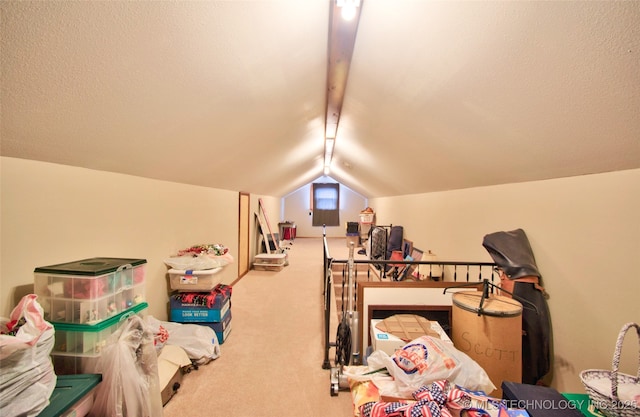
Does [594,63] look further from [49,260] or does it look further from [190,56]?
[49,260]

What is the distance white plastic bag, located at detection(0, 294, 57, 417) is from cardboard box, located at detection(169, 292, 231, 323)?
5.09ft

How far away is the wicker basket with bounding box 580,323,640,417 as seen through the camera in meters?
0.98

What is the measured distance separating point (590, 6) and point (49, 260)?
2.62m

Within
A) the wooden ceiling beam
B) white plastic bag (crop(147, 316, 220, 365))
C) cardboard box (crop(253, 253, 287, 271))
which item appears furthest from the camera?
cardboard box (crop(253, 253, 287, 271))

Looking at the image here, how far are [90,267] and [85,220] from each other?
45cm

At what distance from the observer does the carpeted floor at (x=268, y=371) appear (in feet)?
5.97

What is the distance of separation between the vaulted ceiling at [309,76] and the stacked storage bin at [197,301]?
107cm

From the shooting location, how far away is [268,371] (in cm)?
224

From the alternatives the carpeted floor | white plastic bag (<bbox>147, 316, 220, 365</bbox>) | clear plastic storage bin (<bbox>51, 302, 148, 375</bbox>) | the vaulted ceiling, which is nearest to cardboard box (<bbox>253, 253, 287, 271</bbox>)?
the carpeted floor

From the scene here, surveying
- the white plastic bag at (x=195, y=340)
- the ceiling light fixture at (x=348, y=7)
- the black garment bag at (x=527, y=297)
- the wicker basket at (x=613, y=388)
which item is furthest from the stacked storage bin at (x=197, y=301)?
the wicker basket at (x=613, y=388)

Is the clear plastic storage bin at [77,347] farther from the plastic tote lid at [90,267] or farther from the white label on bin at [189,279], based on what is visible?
the white label on bin at [189,279]

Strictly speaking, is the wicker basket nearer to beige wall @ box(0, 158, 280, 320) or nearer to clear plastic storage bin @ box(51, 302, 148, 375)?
clear plastic storage bin @ box(51, 302, 148, 375)

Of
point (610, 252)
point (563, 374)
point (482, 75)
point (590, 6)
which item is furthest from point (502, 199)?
point (590, 6)

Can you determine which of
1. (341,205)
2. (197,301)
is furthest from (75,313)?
(341,205)
